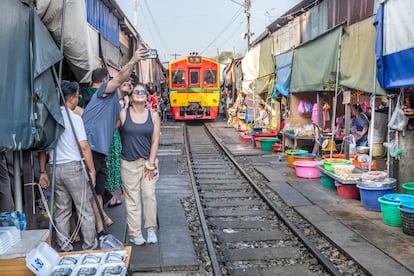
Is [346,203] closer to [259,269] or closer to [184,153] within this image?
[259,269]

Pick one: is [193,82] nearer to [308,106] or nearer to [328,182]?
[308,106]

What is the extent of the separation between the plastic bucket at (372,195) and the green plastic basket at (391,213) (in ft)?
1.78

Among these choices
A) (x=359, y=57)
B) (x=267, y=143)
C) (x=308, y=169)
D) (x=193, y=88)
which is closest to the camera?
(x=359, y=57)

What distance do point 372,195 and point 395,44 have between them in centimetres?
220

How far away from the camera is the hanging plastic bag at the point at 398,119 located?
632 centimetres

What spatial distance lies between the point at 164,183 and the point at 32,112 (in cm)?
531

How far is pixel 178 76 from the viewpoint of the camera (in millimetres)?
22219

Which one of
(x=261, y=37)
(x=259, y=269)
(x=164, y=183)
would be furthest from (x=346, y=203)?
(x=261, y=37)

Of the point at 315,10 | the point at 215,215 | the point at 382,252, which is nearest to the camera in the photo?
the point at 382,252

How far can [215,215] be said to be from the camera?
21.5ft

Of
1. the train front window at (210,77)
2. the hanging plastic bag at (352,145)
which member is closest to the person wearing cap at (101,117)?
the hanging plastic bag at (352,145)

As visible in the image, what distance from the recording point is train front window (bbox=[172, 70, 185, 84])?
72.5ft

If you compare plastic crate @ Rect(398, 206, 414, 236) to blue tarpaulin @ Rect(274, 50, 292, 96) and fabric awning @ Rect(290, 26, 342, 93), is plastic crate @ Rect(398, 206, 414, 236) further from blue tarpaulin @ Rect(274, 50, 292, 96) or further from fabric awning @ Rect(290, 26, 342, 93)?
blue tarpaulin @ Rect(274, 50, 292, 96)

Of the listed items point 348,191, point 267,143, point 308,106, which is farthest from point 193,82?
point 348,191
